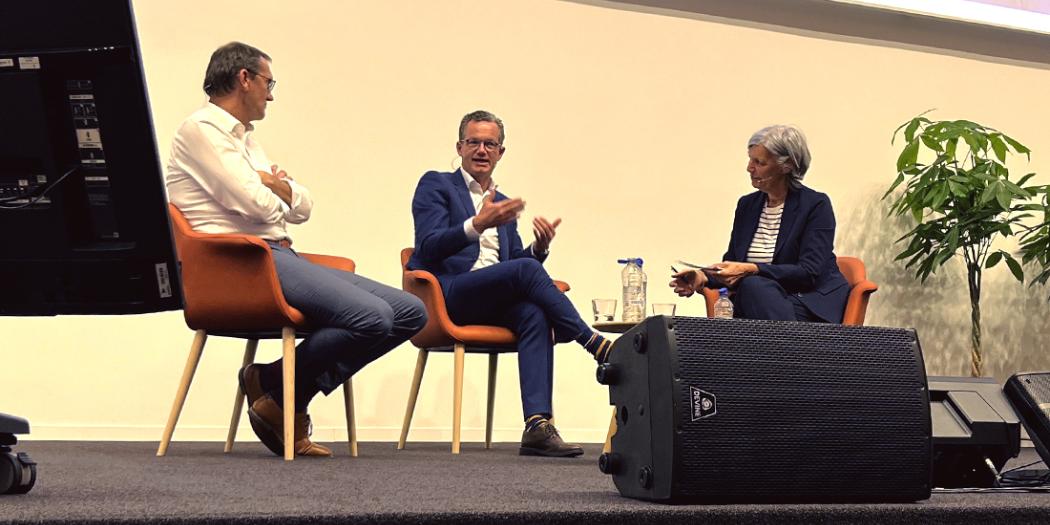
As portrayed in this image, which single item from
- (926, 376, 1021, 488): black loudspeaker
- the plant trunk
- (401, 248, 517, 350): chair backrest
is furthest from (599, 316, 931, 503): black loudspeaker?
the plant trunk

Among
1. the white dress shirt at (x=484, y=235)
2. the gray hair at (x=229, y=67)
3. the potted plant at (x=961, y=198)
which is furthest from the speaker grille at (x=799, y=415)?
the potted plant at (x=961, y=198)

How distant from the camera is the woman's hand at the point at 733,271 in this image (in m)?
3.24

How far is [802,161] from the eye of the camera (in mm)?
3459

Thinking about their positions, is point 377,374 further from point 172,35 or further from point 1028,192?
point 1028,192

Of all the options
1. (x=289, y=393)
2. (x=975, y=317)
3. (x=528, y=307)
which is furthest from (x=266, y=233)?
(x=975, y=317)

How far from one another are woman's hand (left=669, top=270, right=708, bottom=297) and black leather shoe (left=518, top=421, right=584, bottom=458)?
586 millimetres

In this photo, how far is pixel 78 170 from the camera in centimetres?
137

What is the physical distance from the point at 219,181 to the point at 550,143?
2.10 meters

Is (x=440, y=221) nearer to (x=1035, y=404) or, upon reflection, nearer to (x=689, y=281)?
(x=689, y=281)

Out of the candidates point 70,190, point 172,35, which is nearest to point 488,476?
point 70,190

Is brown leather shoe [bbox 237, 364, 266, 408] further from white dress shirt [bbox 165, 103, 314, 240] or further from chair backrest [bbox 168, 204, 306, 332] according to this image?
white dress shirt [bbox 165, 103, 314, 240]

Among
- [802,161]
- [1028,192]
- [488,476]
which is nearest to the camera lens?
[488,476]

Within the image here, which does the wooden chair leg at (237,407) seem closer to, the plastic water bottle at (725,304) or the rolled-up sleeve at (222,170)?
the rolled-up sleeve at (222,170)

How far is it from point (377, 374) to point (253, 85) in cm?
168
